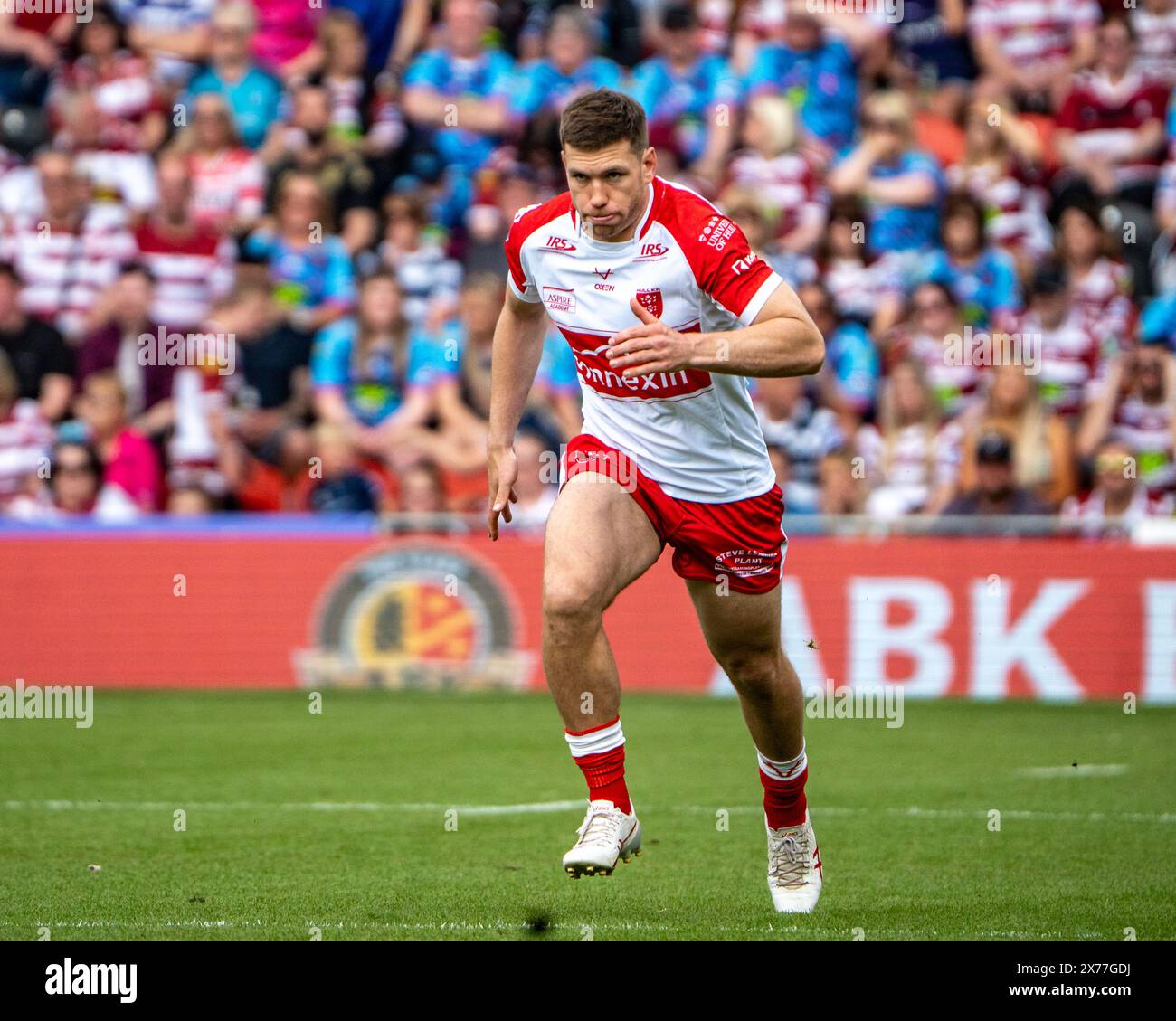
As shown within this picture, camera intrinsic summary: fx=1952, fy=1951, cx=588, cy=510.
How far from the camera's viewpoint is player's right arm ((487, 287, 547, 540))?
7.06 metres

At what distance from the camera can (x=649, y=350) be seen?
5.94 m

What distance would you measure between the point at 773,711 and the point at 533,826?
2.16 m

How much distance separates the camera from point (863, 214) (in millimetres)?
16875

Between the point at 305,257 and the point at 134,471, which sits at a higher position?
the point at 305,257

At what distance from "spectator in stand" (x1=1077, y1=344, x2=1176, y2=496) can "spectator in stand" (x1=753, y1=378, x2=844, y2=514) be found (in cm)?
197

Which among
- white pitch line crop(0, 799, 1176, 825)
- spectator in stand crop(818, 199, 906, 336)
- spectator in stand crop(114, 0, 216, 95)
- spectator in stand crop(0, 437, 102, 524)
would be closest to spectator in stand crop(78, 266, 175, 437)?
spectator in stand crop(0, 437, 102, 524)

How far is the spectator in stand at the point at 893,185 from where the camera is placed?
16.9m

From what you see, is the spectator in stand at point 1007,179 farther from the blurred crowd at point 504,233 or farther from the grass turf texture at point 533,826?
the grass turf texture at point 533,826

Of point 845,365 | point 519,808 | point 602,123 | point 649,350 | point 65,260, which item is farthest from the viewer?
point 65,260

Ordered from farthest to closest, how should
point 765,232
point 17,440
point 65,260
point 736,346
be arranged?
point 65,260, point 765,232, point 17,440, point 736,346

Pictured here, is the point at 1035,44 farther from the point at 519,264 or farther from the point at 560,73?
the point at 519,264

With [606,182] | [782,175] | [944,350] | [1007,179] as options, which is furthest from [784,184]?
[606,182]
